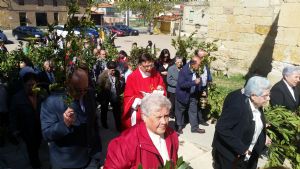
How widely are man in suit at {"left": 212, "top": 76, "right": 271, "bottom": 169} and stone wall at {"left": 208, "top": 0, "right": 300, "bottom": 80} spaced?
803 centimetres

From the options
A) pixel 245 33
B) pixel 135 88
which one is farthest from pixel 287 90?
pixel 245 33

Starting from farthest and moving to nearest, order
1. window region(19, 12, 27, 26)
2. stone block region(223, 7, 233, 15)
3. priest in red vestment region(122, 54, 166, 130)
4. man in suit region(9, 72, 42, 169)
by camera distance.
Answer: window region(19, 12, 27, 26)
stone block region(223, 7, 233, 15)
priest in red vestment region(122, 54, 166, 130)
man in suit region(9, 72, 42, 169)

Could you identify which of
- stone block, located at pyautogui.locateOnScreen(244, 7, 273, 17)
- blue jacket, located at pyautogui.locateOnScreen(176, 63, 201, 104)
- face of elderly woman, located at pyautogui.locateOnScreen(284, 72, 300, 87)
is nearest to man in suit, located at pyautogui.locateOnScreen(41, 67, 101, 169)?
blue jacket, located at pyautogui.locateOnScreen(176, 63, 201, 104)

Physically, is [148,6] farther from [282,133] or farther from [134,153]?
[134,153]

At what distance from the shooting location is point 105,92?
641 cm

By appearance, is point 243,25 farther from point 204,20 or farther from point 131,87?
point 204,20

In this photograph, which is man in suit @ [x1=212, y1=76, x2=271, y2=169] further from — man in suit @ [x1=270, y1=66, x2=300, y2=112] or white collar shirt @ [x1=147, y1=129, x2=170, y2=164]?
white collar shirt @ [x1=147, y1=129, x2=170, y2=164]

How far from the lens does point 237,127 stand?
12.1 ft

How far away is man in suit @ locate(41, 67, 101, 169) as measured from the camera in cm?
Answer: 313

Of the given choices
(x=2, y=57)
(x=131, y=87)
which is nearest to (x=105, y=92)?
(x=131, y=87)

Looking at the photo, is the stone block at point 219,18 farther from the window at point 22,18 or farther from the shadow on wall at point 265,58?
the window at point 22,18

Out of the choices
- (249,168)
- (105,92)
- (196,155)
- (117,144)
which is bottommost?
(196,155)

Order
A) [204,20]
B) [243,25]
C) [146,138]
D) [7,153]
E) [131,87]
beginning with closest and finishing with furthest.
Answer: [146,138]
[131,87]
[7,153]
[243,25]
[204,20]

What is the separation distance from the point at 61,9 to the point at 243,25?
43148 mm
